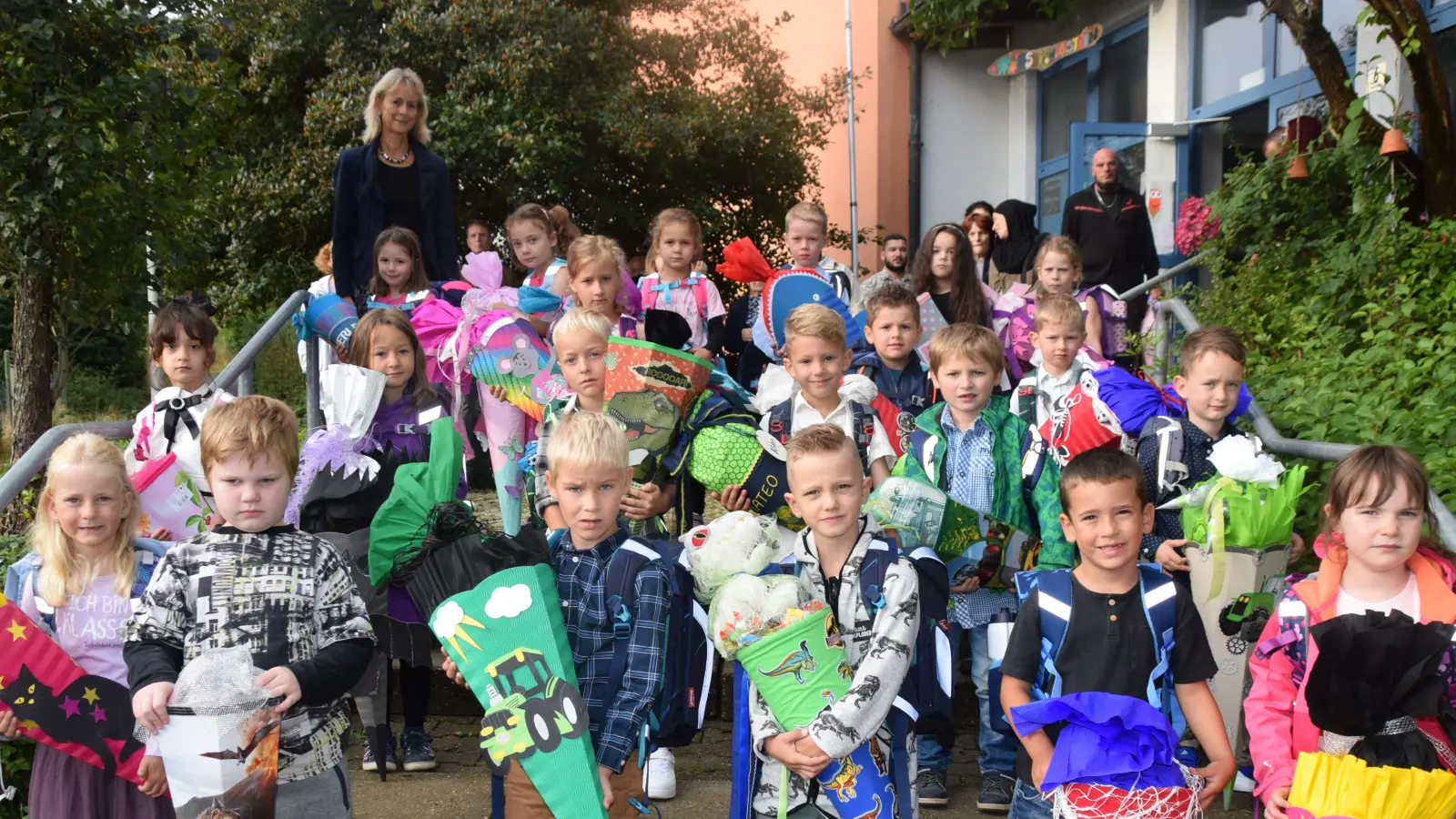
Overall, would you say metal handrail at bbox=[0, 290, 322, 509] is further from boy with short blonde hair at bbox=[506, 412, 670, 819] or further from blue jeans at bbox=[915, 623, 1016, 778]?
blue jeans at bbox=[915, 623, 1016, 778]

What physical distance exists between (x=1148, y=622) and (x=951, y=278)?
10.7ft

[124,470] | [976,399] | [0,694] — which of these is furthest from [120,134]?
[976,399]

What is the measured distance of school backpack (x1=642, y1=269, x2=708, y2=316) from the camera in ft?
18.5

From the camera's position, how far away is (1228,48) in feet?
34.8

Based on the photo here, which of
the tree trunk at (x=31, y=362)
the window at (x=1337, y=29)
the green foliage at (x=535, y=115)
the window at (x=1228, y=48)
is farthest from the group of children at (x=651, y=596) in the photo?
the green foliage at (x=535, y=115)

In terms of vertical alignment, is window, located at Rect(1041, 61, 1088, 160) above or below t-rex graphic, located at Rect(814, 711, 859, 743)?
above

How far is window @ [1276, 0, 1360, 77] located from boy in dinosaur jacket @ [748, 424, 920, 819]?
22.4ft

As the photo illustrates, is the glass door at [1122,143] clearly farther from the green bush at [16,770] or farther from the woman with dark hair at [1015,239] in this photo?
the green bush at [16,770]

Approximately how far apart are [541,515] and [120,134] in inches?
152

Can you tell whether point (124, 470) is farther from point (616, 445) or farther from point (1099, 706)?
point (1099, 706)

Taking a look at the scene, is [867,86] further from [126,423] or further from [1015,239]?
[126,423]

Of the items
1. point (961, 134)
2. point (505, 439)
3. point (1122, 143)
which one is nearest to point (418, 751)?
point (505, 439)

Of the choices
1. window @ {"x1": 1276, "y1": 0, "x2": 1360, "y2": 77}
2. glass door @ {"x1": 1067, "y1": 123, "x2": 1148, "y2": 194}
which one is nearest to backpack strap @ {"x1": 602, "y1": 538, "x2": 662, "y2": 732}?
window @ {"x1": 1276, "y1": 0, "x2": 1360, "y2": 77}

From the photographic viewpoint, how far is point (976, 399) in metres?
4.06
